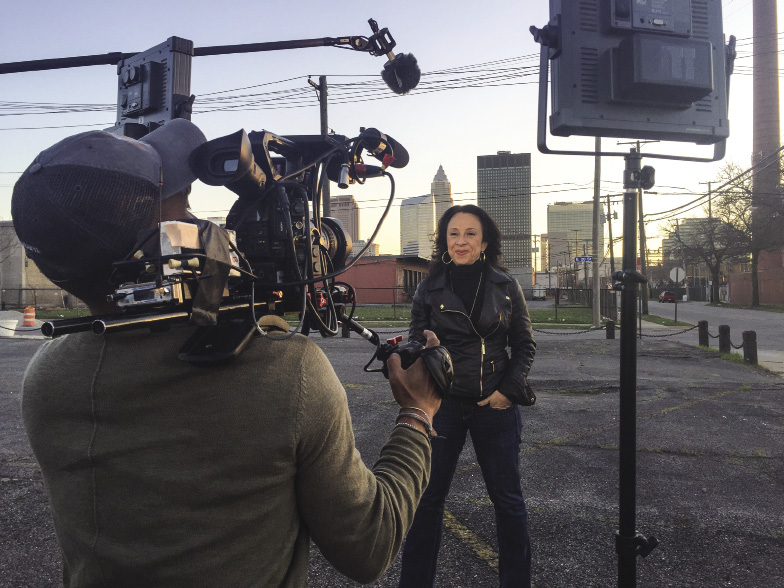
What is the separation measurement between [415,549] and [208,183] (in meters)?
2.04

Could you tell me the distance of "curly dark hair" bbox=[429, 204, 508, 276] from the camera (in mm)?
2990

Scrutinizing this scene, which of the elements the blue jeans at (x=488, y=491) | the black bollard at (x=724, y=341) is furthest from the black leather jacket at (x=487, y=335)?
the black bollard at (x=724, y=341)

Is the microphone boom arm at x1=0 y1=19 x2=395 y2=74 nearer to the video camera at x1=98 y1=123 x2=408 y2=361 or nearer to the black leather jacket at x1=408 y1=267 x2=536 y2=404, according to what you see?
the black leather jacket at x1=408 y1=267 x2=536 y2=404

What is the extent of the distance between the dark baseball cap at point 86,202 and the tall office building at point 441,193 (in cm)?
211

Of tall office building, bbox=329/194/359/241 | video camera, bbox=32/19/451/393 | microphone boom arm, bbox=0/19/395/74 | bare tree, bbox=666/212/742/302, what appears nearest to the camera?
video camera, bbox=32/19/451/393

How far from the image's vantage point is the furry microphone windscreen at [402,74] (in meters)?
5.09

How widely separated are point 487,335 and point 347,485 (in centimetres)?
184

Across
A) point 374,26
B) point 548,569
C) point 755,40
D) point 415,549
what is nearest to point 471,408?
point 415,549

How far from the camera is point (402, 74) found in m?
5.11

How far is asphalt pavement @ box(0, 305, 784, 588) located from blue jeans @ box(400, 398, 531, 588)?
1.51ft

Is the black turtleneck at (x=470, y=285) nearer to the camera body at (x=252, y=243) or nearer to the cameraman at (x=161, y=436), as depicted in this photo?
the camera body at (x=252, y=243)

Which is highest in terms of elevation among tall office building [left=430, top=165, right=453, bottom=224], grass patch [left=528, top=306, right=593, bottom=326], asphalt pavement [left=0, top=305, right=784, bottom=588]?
tall office building [left=430, top=165, right=453, bottom=224]

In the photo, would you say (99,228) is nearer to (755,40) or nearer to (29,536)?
(29,536)

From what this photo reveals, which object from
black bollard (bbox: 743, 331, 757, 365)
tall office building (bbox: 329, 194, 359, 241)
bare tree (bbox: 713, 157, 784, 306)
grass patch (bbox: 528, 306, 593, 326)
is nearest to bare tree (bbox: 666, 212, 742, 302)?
bare tree (bbox: 713, 157, 784, 306)
